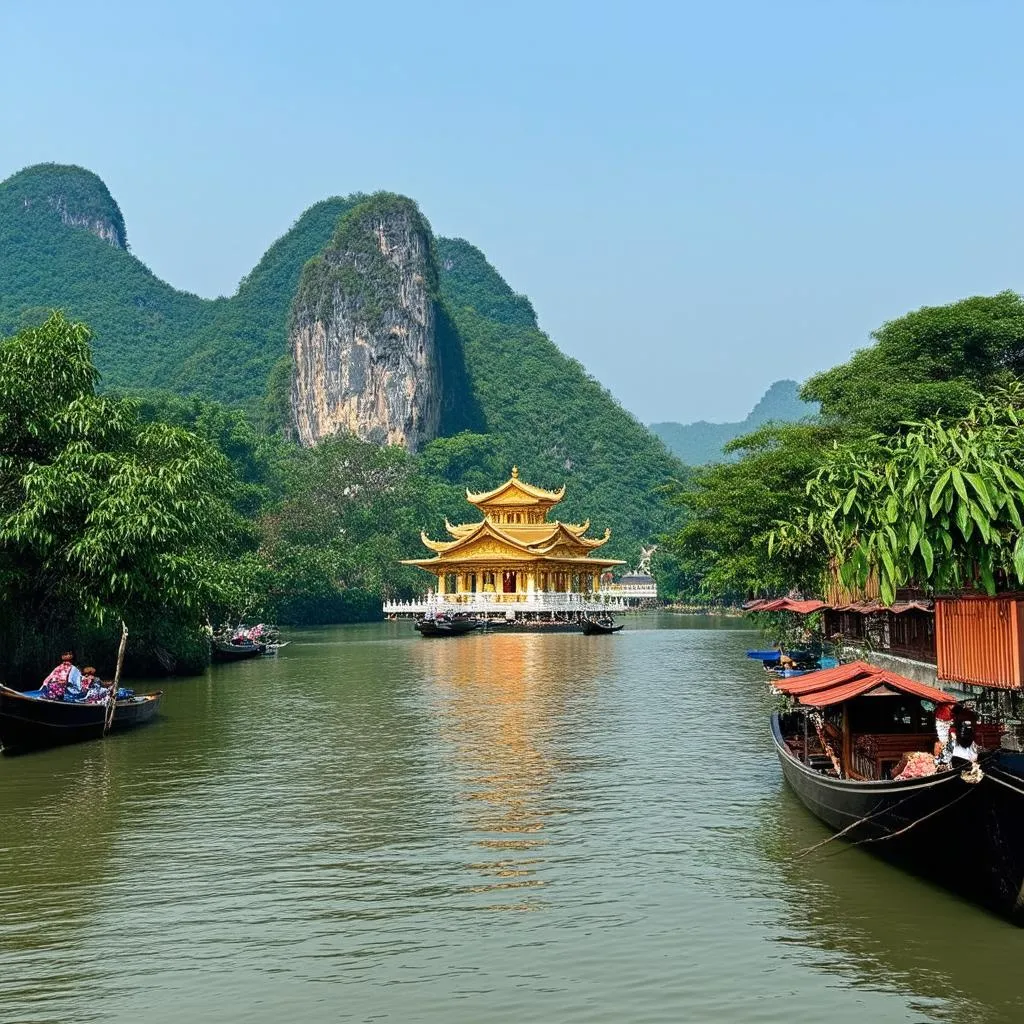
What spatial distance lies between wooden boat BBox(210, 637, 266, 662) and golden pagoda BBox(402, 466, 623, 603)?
81.2 feet

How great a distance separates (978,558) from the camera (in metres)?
11.9

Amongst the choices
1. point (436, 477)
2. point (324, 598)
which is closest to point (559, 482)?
point (436, 477)

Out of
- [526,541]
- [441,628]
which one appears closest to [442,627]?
[441,628]

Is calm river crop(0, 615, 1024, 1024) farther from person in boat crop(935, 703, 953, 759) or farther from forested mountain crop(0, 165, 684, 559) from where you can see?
forested mountain crop(0, 165, 684, 559)

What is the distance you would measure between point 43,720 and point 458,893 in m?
10.3

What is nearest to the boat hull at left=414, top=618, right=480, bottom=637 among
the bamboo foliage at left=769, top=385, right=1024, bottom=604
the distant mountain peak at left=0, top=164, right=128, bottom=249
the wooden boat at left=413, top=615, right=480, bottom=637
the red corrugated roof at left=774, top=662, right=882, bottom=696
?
the wooden boat at left=413, top=615, right=480, bottom=637

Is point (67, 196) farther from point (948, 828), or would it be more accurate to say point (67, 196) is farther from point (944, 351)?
point (948, 828)

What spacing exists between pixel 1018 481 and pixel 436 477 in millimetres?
105421

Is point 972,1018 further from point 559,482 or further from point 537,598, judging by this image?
point 559,482

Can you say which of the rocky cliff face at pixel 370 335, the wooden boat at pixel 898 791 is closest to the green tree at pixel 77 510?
the wooden boat at pixel 898 791

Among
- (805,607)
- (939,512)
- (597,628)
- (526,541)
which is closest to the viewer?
(939,512)

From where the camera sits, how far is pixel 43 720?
62.8 ft

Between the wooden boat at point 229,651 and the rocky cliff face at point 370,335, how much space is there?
78.1 metres

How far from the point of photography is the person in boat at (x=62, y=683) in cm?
2009
